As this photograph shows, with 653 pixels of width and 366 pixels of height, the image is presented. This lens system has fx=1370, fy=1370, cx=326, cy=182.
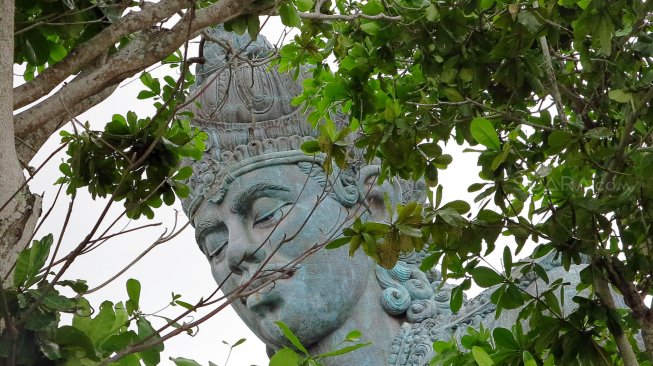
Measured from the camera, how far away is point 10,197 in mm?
3375

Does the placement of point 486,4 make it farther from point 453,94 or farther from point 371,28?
point 371,28

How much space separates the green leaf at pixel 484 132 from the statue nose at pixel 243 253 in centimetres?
218

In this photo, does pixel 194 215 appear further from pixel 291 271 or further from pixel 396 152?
pixel 291 271

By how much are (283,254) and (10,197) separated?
11.2ft

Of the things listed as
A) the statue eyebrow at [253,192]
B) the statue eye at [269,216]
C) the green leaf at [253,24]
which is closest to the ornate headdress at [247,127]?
the statue eyebrow at [253,192]

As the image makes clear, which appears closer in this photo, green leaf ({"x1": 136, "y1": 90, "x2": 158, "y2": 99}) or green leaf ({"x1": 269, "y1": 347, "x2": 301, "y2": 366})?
green leaf ({"x1": 269, "y1": 347, "x2": 301, "y2": 366})

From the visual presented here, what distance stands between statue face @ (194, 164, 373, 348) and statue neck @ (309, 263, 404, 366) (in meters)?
0.04

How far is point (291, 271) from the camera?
3553 millimetres

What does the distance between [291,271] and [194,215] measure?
362 centimetres

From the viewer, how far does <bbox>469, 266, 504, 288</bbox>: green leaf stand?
4.86 meters

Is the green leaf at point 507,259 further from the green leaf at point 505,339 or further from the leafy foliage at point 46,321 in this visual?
the leafy foliage at point 46,321

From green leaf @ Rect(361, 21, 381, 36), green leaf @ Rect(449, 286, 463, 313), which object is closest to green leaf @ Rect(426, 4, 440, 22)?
green leaf @ Rect(361, 21, 381, 36)

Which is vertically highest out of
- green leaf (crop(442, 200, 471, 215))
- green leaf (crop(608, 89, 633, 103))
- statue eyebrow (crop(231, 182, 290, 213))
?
statue eyebrow (crop(231, 182, 290, 213))

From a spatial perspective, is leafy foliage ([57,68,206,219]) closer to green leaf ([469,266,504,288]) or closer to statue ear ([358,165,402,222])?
green leaf ([469,266,504,288])
